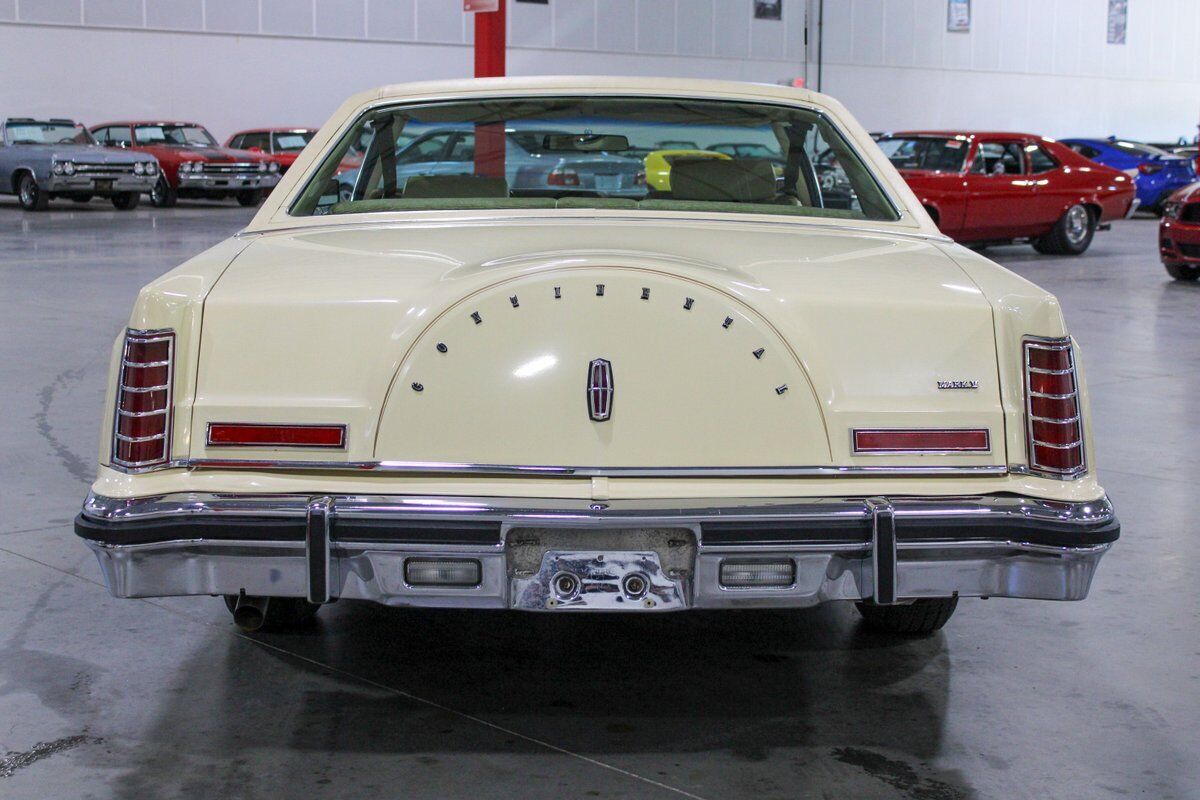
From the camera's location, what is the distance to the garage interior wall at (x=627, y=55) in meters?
26.8

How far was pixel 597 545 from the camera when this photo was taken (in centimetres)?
278

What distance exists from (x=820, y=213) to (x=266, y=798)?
6.65ft

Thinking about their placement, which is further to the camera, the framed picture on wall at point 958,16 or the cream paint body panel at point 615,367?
the framed picture on wall at point 958,16

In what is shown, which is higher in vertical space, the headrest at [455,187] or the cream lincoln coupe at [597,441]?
the headrest at [455,187]

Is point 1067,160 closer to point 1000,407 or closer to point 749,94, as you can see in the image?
point 749,94

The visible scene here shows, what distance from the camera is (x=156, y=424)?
2871 millimetres

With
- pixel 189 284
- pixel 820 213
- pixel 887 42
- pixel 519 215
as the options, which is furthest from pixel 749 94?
pixel 887 42

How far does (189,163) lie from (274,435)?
2173 centimetres

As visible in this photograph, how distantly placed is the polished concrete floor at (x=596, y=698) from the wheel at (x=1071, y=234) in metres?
12.1

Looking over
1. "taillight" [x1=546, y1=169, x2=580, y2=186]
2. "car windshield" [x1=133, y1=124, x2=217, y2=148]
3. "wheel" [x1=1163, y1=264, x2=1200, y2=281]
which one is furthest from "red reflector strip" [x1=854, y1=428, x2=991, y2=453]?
"car windshield" [x1=133, y1=124, x2=217, y2=148]

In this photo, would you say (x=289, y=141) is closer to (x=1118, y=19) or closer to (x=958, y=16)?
(x=958, y=16)

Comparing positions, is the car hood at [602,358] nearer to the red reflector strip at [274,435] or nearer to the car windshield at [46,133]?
the red reflector strip at [274,435]

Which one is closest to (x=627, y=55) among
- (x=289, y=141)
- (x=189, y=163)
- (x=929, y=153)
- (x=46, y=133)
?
(x=289, y=141)

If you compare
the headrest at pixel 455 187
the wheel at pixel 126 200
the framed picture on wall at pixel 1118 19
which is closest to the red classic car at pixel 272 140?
the wheel at pixel 126 200
